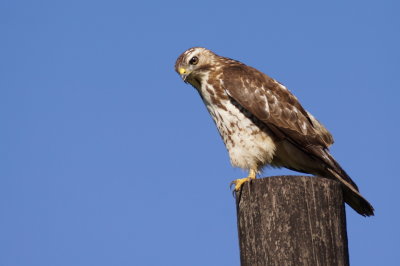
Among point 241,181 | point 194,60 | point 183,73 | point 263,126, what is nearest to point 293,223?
point 241,181

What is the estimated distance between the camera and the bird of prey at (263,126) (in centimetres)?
676

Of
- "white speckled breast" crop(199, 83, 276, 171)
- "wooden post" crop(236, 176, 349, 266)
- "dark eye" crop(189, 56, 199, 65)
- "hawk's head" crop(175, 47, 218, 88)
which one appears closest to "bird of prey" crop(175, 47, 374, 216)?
"white speckled breast" crop(199, 83, 276, 171)

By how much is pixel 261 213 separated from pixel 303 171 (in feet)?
9.90

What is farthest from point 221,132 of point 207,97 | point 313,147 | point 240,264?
point 240,264

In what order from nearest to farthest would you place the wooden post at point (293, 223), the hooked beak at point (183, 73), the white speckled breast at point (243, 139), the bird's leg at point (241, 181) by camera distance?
the wooden post at point (293, 223) < the bird's leg at point (241, 181) < the white speckled breast at point (243, 139) < the hooked beak at point (183, 73)

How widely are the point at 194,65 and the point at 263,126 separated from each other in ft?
4.12

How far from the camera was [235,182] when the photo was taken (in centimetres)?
602

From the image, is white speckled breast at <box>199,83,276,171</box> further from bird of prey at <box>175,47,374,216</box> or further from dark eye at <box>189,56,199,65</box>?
dark eye at <box>189,56,199,65</box>

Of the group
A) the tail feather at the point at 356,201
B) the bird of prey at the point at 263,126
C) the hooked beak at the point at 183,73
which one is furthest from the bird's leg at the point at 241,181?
the hooked beak at the point at 183,73

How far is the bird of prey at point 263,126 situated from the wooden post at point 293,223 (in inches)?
87.4

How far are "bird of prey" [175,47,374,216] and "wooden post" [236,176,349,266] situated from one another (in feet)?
7.28

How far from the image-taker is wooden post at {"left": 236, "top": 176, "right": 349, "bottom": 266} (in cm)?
404

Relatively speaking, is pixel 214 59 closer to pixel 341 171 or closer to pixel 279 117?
pixel 279 117

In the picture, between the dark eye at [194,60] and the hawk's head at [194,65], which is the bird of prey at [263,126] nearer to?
the hawk's head at [194,65]
